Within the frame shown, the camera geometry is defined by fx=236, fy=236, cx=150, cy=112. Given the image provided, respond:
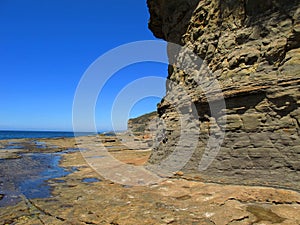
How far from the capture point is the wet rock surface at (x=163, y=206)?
6.02 m

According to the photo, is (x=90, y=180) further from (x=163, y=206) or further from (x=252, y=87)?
(x=252, y=87)

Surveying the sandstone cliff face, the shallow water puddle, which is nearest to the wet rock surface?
the sandstone cliff face

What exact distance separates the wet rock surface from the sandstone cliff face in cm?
79

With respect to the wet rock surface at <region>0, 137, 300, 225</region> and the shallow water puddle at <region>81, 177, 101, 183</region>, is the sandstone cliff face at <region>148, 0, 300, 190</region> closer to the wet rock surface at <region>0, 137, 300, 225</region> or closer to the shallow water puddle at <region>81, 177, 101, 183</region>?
the wet rock surface at <region>0, 137, 300, 225</region>

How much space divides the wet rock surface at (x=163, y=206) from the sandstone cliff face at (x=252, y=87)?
0.79 metres

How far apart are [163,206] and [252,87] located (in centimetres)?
518

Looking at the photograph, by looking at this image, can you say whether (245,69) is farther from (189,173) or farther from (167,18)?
(167,18)

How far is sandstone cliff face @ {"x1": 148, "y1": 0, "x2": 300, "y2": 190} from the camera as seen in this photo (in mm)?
7832

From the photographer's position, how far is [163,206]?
23.3 feet

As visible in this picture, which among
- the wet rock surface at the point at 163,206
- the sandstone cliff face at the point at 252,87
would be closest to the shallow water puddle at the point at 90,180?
the wet rock surface at the point at 163,206

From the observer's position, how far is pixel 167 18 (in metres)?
14.0

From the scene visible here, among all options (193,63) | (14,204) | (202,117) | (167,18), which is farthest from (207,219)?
(167,18)

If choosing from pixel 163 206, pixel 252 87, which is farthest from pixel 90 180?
pixel 252 87

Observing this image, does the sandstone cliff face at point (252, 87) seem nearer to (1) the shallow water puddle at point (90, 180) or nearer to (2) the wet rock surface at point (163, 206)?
(2) the wet rock surface at point (163, 206)
